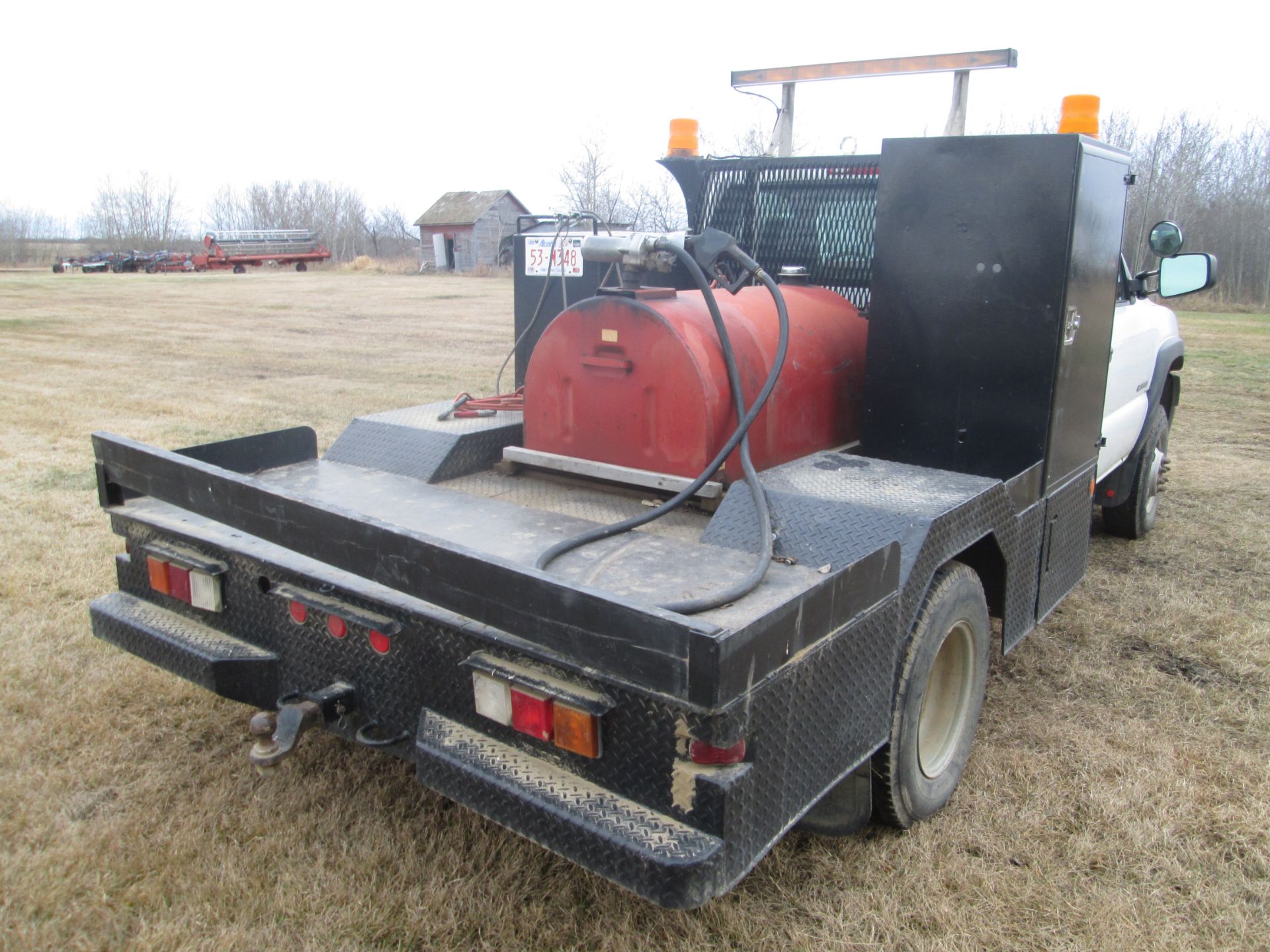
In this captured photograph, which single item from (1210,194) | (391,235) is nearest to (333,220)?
(391,235)

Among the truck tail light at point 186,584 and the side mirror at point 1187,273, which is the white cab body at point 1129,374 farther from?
the truck tail light at point 186,584

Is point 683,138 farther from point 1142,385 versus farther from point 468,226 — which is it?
point 468,226

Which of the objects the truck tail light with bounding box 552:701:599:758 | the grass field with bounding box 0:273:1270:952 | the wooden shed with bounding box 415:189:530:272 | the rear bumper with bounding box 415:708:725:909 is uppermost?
the wooden shed with bounding box 415:189:530:272

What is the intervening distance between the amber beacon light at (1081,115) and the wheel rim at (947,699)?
65.6 inches

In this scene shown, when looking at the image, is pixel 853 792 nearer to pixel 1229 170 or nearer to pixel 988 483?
pixel 988 483

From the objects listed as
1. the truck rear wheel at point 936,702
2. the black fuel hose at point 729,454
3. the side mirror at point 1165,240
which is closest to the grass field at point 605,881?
the truck rear wheel at point 936,702

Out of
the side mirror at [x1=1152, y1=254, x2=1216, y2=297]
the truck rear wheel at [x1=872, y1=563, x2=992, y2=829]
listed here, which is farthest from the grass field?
the side mirror at [x1=1152, y1=254, x2=1216, y2=297]

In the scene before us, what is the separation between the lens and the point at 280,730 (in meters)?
2.43

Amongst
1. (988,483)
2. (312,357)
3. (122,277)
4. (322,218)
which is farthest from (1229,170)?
(322,218)

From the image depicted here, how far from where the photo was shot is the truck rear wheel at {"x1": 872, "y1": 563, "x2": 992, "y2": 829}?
2564 millimetres

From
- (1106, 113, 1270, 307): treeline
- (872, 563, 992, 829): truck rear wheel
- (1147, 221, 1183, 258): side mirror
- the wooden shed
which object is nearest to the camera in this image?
(872, 563, 992, 829): truck rear wheel

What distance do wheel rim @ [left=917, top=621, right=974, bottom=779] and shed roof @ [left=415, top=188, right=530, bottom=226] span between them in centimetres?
4940

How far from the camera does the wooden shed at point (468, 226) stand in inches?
1945

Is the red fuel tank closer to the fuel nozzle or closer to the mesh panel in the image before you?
the fuel nozzle
